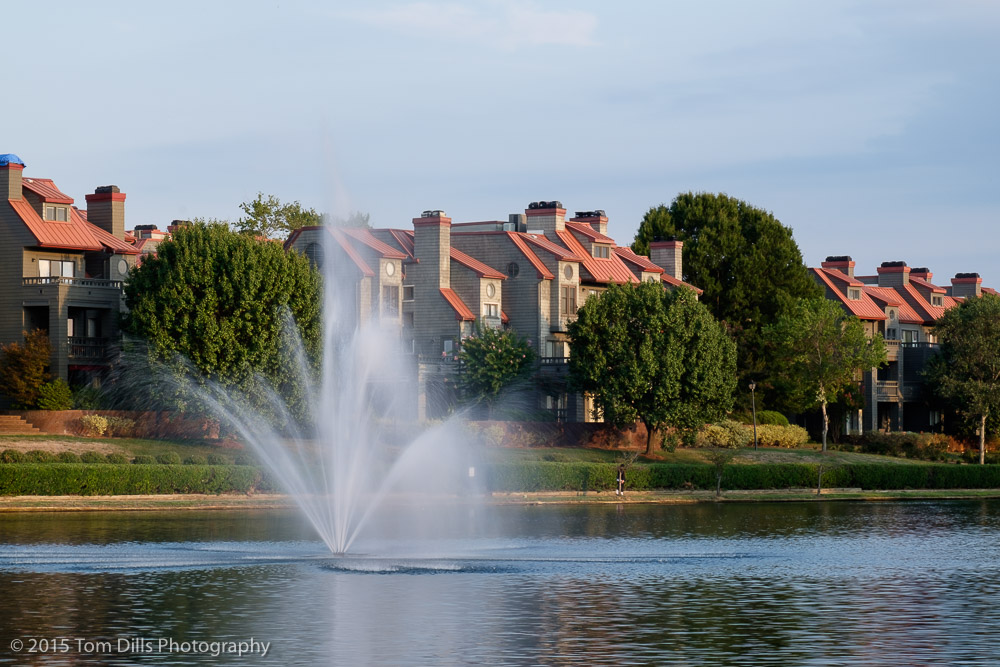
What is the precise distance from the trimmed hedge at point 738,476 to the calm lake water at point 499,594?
53.8ft

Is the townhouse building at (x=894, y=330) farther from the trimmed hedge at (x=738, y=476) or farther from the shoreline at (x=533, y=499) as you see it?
the shoreline at (x=533, y=499)

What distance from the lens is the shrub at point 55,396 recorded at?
251 ft

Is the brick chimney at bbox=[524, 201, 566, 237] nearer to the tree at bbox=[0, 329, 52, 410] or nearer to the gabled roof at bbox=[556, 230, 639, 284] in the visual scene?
the gabled roof at bbox=[556, 230, 639, 284]

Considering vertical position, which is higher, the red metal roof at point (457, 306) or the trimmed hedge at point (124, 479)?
the red metal roof at point (457, 306)

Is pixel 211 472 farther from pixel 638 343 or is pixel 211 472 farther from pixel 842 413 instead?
pixel 842 413

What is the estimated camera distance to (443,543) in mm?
47000

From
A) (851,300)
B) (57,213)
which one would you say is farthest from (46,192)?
(851,300)

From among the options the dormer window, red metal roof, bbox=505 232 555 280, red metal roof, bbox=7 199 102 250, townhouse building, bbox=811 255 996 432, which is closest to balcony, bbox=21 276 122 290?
red metal roof, bbox=7 199 102 250

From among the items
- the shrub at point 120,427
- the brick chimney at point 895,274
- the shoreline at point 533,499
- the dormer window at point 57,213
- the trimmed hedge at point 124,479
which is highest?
the brick chimney at point 895,274

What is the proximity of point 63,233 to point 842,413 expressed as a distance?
61662 mm

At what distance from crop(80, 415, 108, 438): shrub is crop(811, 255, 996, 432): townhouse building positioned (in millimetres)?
66504

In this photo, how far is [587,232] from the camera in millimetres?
108000

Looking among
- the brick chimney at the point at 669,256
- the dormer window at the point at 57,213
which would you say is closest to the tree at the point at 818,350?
the brick chimney at the point at 669,256

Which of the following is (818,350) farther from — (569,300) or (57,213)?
(57,213)
